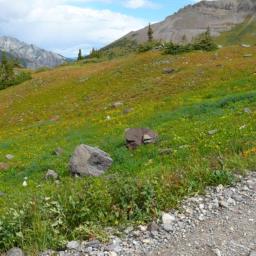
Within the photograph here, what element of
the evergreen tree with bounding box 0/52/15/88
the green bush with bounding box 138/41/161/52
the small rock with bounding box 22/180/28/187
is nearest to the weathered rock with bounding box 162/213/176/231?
the small rock with bounding box 22/180/28/187

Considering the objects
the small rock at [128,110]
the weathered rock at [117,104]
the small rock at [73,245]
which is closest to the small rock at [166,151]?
the small rock at [73,245]

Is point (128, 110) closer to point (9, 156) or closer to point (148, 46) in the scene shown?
point (9, 156)

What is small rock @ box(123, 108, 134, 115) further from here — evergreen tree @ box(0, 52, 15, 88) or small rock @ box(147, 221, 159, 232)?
evergreen tree @ box(0, 52, 15, 88)

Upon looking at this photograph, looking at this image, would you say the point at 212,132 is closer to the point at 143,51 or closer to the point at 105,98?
the point at 105,98

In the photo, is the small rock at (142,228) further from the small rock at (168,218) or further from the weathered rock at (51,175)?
the weathered rock at (51,175)

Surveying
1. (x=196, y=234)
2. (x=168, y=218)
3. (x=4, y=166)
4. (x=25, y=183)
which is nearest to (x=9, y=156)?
(x=4, y=166)

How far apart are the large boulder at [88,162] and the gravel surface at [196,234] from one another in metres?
7.22

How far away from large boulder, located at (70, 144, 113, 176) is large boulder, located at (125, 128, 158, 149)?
241 centimetres

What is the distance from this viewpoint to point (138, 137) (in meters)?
19.0

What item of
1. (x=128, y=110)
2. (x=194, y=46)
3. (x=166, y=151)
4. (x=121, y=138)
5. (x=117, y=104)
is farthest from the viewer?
(x=194, y=46)


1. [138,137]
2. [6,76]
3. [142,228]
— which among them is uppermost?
[6,76]

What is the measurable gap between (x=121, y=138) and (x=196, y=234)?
13.8 meters

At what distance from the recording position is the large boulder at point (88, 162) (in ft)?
52.1

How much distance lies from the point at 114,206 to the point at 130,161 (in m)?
8.11
